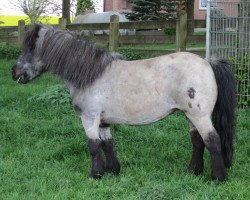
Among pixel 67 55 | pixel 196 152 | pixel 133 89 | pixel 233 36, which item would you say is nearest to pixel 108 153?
pixel 133 89

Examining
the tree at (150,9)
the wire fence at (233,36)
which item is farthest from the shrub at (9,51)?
the tree at (150,9)

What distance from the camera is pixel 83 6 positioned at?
38594 millimetres

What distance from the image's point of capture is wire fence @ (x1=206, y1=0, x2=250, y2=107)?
27.5 feet

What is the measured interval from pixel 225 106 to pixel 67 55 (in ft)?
5.55

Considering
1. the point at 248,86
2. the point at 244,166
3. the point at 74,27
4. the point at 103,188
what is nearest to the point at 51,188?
the point at 103,188

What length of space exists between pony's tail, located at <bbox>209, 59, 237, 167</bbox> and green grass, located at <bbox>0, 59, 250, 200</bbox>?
36cm

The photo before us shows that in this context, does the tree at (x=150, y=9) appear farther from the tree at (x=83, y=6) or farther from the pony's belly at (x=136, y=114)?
the pony's belly at (x=136, y=114)

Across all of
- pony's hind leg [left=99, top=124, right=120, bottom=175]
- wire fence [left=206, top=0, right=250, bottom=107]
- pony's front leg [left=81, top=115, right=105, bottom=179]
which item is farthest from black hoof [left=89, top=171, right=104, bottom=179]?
wire fence [left=206, top=0, right=250, bottom=107]

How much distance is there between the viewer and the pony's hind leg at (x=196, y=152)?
205 inches

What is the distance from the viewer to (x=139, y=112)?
489 centimetres

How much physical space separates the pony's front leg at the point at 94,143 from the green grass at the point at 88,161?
10 cm

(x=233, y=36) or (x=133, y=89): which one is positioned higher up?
(x=233, y=36)

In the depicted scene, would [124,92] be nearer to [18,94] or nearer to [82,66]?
[82,66]

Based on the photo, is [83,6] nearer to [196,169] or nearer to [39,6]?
[39,6]
